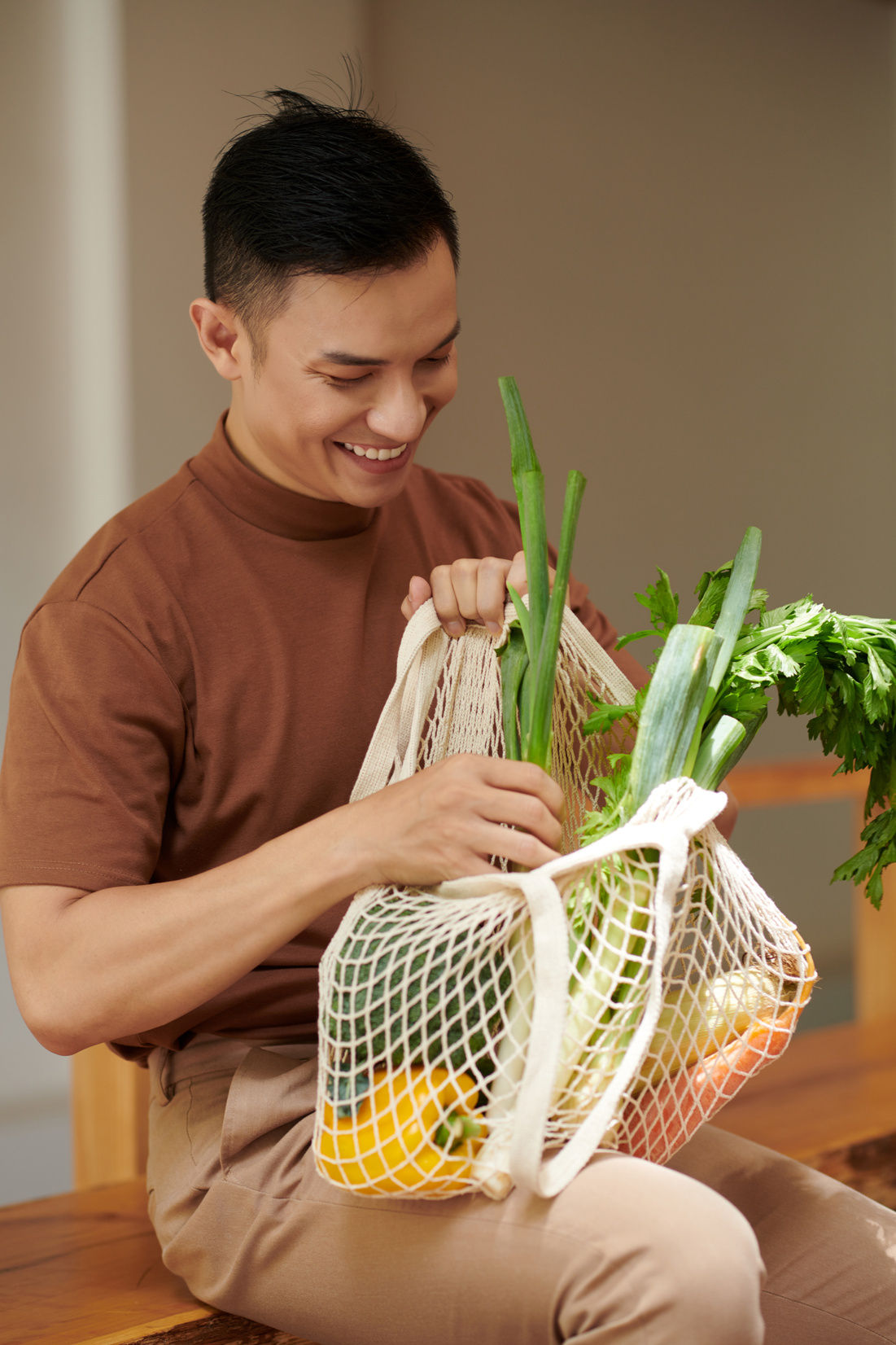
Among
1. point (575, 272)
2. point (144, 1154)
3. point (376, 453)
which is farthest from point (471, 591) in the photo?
point (575, 272)

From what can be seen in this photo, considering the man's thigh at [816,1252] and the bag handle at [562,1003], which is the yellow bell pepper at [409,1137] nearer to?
the bag handle at [562,1003]

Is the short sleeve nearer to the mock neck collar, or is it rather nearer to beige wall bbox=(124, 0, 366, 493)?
the mock neck collar

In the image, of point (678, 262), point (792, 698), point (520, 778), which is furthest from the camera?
point (678, 262)

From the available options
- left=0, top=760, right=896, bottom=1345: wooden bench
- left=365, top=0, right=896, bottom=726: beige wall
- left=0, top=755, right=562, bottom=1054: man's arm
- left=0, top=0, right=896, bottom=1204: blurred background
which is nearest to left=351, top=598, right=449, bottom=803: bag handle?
left=0, top=755, right=562, bottom=1054: man's arm

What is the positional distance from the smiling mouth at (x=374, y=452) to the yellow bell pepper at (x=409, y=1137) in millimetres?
554

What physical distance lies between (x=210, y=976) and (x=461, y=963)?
258 millimetres

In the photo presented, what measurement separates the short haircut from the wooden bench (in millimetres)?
921

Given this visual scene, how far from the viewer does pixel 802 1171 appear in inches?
48.0

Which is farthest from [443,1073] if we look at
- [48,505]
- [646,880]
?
[48,505]

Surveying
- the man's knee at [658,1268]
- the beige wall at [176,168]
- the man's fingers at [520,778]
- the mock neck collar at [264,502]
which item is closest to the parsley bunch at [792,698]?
the man's fingers at [520,778]

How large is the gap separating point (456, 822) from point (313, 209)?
22.3 inches

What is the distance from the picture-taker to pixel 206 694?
3.91 feet

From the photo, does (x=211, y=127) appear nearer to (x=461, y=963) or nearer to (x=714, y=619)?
(x=714, y=619)

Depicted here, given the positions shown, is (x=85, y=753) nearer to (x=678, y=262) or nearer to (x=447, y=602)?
(x=447, y=602)
